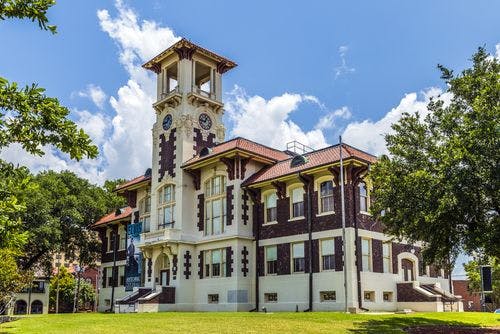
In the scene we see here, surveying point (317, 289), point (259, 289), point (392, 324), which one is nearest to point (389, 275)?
point (317, 289)

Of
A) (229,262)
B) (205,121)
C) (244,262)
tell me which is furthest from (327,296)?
(205,121)


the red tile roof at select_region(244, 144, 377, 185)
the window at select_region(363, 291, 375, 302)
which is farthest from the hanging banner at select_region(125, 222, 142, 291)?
the window at select_region(363, 291, 375, 302)

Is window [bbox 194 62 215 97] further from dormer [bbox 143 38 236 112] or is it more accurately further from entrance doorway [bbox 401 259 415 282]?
entrance doorway [bbox 401 259 415 282]

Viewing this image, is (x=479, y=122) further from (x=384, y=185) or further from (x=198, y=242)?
(x=198, y=242)

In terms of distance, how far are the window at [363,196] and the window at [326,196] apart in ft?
5.58

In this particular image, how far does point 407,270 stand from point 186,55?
863 inches

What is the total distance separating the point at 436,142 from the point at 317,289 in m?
12.8

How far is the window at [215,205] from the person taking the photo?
120 feet

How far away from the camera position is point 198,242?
1469 inches

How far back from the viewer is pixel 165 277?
38.7 meters

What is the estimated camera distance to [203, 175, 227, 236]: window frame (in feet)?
120

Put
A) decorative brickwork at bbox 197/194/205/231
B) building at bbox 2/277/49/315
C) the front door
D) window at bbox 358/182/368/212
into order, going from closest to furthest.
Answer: window at bbox 358/182/368/212, decorative brickwork at bbox 197/194/205/231, the front door, building at bbox 2/277/49/315

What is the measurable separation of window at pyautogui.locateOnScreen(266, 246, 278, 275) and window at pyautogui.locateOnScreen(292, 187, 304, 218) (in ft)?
8.79

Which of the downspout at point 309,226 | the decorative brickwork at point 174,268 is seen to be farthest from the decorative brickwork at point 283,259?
the decorative brickwork at point 174,268
